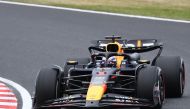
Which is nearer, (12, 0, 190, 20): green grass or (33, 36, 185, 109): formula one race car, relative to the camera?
(33, 36, 185, 109): formula one race car

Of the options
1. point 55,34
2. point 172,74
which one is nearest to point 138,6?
point 55,34

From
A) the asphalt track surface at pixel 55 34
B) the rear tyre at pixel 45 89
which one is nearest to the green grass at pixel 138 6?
the asphalt track surface at pixel 55 34

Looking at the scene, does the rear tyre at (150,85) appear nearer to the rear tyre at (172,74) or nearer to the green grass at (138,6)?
the rear tyre at (172,74)

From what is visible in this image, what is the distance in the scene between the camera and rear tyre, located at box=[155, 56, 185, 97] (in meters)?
14.0

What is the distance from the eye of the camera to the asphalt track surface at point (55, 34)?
1883 cm

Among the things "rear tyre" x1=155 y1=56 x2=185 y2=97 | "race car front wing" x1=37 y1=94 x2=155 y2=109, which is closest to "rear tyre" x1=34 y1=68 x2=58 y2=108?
"race car front wing" x1=37 y1=94 x2=155 y2=109

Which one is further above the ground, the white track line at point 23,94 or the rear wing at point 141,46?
the rear wing at point 141,46

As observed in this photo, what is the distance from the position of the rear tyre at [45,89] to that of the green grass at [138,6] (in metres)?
13.0

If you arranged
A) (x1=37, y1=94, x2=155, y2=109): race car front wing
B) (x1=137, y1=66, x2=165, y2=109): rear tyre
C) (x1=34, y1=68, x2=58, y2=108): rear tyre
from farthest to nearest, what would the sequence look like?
1. (x1=34, y1=68, x2=58, y2=108): rear tyre
2. (x1=137, y1=66, x2=165, y2=109): rear tyre
3. (x1=37, y1=94, x2=155, y2=109): race car front wing

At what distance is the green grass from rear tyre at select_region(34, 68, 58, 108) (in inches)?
A: 513

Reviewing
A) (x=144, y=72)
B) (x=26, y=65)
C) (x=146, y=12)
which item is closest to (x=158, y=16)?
(x=146, y=12)

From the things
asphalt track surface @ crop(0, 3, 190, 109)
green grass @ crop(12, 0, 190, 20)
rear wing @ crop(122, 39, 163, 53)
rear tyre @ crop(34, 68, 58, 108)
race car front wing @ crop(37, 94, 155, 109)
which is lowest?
race car front wing @ crop(37, 94, 155, 109)

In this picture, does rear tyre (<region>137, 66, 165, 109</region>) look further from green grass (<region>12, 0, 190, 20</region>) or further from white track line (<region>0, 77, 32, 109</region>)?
green grass (<region>12, 0, 190, 20</region>)

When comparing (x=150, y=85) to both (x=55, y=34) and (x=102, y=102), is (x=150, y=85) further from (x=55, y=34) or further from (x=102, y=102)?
(x=55, y=34)
